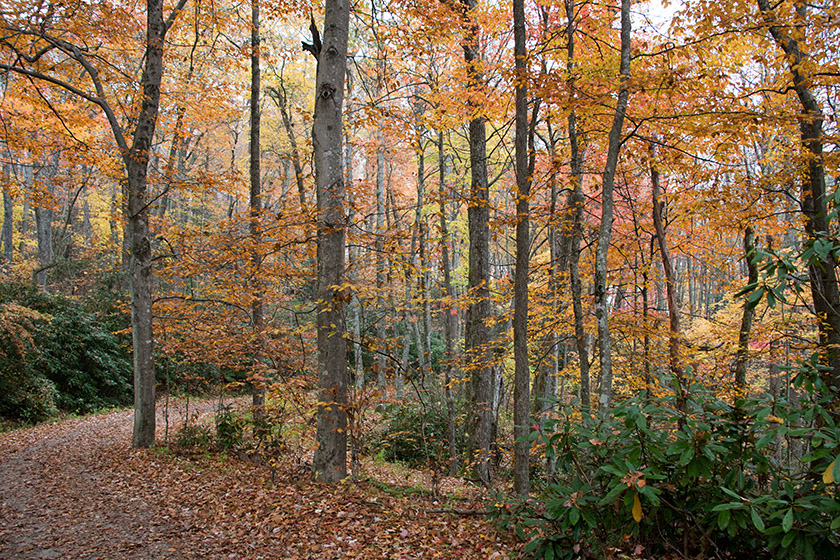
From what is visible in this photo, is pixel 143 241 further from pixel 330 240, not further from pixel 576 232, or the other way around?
pixel 576 232

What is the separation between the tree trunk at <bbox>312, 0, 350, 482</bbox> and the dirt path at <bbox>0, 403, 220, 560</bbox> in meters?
1.68

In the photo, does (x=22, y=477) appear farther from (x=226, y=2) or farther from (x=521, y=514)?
(x=226, y=2)

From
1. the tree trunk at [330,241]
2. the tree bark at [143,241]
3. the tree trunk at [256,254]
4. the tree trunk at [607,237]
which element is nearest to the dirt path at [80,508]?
the tree bark at [143,241]

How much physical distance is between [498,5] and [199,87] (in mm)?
7113

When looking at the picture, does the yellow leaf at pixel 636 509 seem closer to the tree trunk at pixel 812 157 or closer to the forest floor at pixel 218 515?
the forest floor at pixel 218 515

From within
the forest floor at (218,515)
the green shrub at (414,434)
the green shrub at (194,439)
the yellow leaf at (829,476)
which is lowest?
the green shrub at (414,434)

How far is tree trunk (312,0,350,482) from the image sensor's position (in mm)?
5328

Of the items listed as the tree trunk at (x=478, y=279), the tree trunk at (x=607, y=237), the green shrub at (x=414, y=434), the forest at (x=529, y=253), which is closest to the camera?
the forest at (x=529, y=253)

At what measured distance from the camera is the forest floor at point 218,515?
394cm

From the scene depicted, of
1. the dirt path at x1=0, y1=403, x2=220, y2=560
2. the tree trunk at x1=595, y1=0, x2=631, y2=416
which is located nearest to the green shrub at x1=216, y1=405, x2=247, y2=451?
the dirt path at x1=0, y1=403, x2=220, y2=560

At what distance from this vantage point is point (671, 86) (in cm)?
524

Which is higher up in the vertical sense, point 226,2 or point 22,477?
point 226,2

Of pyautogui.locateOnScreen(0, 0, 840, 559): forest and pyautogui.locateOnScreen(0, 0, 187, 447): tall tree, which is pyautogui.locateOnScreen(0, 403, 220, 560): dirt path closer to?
pyautogui.locateOnScreen(0, 0, 187, 447): tall tree

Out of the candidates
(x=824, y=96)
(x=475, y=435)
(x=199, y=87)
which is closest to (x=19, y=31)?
(x=199, y=87)
